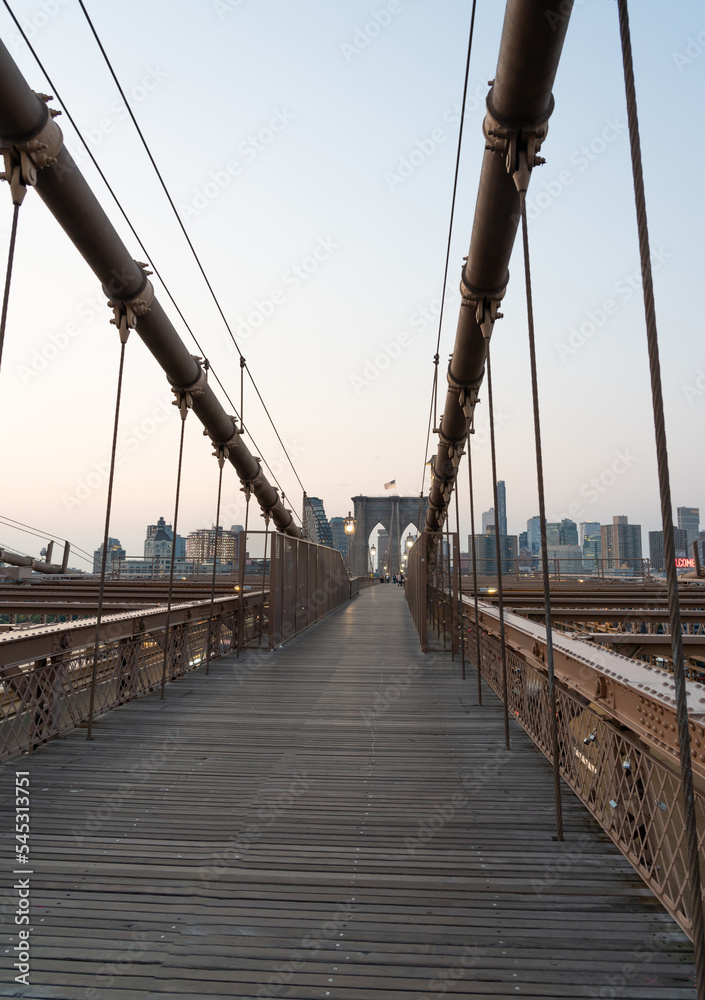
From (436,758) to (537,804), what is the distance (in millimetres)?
1261

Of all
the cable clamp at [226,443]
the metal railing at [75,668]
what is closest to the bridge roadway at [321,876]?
the metal railing at [75,668]

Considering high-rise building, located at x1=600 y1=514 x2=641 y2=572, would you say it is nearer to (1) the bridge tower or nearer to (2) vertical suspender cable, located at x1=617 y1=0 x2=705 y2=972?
(1) the bridge tower

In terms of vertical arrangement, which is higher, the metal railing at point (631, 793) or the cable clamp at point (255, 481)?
the cable clamp at point (255, 481)

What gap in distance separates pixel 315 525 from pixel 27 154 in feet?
138

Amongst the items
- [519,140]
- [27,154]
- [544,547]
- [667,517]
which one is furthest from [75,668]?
[519,140]

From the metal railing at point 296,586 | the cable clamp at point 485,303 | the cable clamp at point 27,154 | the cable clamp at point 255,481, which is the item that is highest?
the cable clamp at point 27,154

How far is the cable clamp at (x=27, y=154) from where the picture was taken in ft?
14.8

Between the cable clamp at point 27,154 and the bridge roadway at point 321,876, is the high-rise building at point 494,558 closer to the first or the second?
the bridge roadway at point 321,876

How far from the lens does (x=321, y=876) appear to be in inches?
127

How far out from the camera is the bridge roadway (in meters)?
2.44

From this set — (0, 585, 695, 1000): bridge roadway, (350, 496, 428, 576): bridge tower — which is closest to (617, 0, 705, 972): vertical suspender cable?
(0, 585, 695, 1000): bridge roadway

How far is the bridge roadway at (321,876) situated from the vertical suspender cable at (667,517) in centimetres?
80

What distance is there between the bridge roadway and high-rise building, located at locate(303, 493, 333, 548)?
24.5 metres

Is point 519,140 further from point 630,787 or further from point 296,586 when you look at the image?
point 296,586
